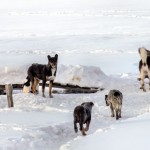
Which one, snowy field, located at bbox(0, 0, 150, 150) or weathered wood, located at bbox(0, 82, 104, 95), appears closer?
snowy field, located at bbox(0, 0, 150, 150)

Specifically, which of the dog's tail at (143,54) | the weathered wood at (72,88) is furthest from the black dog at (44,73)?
the dog's tail at (143,54)

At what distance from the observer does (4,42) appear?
5297cm

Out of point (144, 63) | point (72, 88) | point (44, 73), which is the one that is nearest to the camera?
point (44, 73)

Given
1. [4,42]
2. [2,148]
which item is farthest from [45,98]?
[4,42]

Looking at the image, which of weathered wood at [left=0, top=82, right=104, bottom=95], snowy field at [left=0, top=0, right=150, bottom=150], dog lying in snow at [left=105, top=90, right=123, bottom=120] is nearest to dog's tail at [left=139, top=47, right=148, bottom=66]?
snowy field at [left=0, top=0, right=150, bottom=150]

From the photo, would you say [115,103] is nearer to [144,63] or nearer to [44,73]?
[44,73]

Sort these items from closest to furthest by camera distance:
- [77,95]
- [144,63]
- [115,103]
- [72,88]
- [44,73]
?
[115,103] < [44,73] < [77,95] < [144,63] < [72,88]

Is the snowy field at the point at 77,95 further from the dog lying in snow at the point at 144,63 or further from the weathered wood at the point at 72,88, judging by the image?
the dog lying in snow at the point at 144,63

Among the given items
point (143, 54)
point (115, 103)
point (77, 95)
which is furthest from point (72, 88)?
point (115, 103)

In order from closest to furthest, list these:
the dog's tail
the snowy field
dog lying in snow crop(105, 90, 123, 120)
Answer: the snowy field
dog lying in snow crop(105, 90, 123, 120)
the dog's tail

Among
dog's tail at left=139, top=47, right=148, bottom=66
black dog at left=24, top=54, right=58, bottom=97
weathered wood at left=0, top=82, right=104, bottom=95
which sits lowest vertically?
weathered wood at left=0, top=82, right=104, bottom=95

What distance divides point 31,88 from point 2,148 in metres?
9.91

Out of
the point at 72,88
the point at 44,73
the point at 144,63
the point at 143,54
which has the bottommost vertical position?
the point at 72,88

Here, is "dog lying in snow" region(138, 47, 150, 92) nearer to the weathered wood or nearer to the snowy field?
the snowy field
